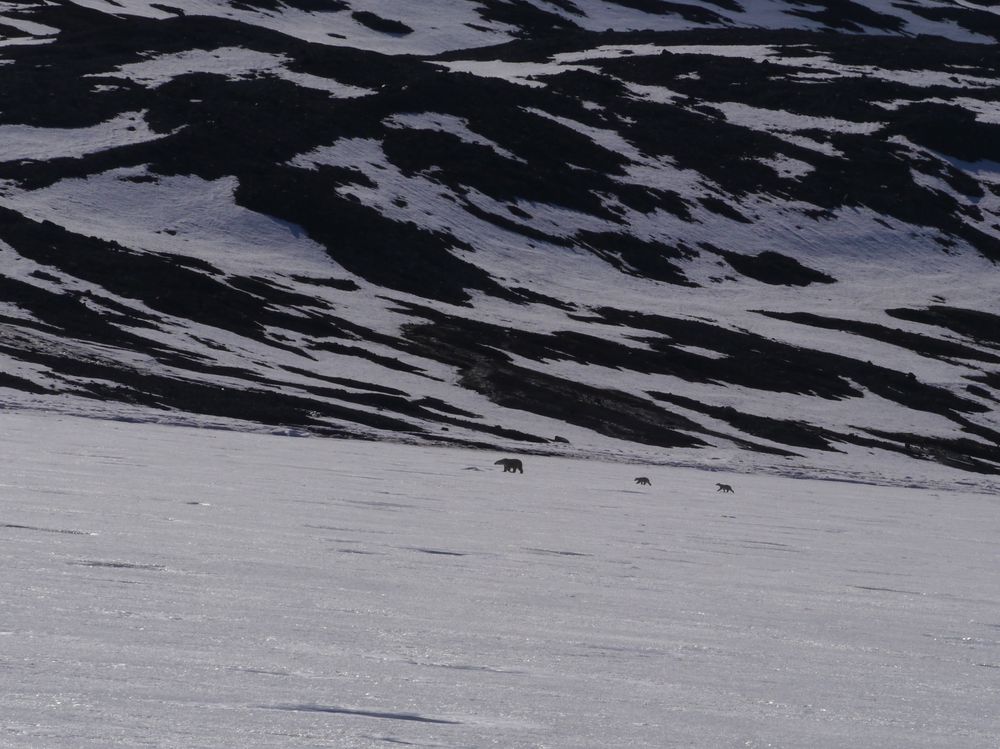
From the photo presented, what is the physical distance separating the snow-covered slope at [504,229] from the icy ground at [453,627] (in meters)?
27.3

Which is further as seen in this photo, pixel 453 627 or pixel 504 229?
pixel 504 229

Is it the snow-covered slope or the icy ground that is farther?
the snow-covered slope

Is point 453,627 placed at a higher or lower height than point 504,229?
higher

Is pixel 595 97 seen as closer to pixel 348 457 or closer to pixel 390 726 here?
pixel 348 457

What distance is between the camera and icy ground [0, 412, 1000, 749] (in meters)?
5.04

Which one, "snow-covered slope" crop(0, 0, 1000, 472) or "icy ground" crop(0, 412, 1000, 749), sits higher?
"icy ground" crop(0, 412, 1000, 749)

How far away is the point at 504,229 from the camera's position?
3361 inches

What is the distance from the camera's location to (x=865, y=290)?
85.1 m

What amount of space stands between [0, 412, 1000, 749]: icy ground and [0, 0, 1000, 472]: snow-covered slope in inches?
1075

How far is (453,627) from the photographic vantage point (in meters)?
7.16

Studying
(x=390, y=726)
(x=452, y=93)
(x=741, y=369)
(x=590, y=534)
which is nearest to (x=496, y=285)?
(x=741, y=369)

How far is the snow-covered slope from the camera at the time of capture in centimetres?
5153

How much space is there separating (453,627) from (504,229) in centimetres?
7898

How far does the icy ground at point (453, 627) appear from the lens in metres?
5.04
